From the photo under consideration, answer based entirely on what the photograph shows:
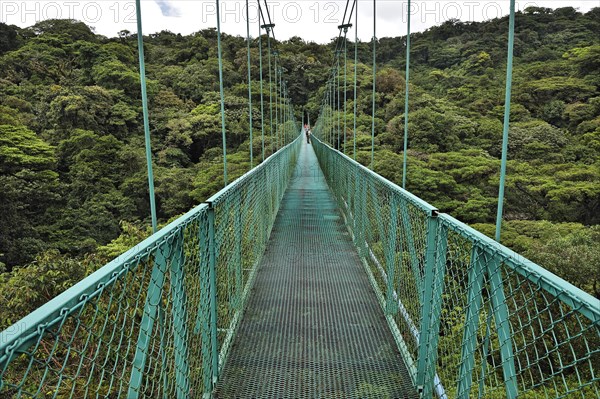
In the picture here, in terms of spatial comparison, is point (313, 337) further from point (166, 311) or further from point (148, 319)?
point (148, 319)

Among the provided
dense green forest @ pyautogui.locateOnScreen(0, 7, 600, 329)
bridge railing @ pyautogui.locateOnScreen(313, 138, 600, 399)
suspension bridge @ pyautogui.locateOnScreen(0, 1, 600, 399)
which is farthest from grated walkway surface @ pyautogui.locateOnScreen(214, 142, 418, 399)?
dense green forest @ pyautogui.locateOnScreen(0, 7, 600, 329)

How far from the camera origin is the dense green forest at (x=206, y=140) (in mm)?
10664

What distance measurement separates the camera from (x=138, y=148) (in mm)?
14477

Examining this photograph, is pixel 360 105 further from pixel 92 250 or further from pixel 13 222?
pixel 13 222

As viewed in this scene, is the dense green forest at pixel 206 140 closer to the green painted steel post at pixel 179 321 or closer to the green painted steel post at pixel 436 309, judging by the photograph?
the green painted steel post at pixel 179 321

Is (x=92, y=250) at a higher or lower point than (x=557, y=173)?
lower

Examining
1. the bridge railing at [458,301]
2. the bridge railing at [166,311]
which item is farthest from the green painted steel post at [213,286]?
the bridge railing at [458,301]

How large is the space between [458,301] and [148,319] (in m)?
0.96

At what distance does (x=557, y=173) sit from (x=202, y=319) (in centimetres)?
1351

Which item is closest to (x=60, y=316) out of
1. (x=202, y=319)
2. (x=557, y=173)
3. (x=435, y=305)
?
(x=202, y=319)

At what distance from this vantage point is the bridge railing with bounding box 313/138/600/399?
0.84 meters

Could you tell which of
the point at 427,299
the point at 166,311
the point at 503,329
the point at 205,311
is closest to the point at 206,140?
the point at 205,311

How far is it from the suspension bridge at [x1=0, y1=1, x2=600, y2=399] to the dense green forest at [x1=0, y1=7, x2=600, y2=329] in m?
3.02

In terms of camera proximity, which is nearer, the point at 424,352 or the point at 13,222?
the point at 424,352
